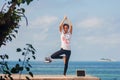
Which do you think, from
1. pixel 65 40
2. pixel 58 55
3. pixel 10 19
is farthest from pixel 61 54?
pixel 10 19

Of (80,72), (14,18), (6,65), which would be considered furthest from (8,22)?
(80,72)

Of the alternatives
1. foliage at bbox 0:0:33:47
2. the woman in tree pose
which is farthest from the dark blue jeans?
foliage at bbox 0:0:33:47

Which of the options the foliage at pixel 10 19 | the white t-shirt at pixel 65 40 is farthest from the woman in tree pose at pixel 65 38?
the foliage at pixel 10 19

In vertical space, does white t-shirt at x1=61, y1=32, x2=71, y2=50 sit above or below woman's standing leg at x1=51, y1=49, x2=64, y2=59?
above

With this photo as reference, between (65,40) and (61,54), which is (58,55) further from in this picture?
(65,40)

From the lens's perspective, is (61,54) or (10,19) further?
(61,54)

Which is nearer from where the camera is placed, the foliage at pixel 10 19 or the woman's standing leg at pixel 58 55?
the foliage at pixel 10 19

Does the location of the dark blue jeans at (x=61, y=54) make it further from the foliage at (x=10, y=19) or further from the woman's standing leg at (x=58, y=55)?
the foliage at (x=10, y=19)

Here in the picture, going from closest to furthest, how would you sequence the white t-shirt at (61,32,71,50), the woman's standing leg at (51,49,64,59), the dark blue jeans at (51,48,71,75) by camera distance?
the white t-shirt at (61,32,71,50) < the dark blue jeans at (51,48,71,75) < the woman's standing leg at (51,49,64,59)

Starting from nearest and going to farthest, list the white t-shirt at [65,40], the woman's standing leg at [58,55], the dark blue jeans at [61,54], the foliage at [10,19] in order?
the foliage at [10,19] < the white t-shirt at [65,40] < the dark blue jeans at [61,54] < the woman's standing leg at [58,55]

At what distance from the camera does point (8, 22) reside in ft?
18.0

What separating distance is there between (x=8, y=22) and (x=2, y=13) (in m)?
0.12

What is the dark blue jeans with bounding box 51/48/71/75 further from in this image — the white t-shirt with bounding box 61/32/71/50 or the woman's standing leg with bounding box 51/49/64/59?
the white t-shirt with bounding box 61/32/71/50

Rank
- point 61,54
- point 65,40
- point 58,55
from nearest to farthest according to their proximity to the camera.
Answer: point 65,40
point 61,54
point 58,55
